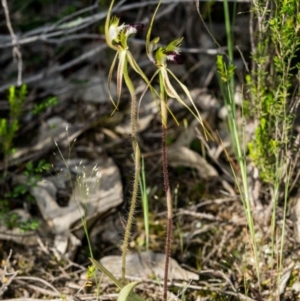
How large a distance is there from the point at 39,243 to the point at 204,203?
2.87ft

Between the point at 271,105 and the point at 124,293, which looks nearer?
the point at 124,293

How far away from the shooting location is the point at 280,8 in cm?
251

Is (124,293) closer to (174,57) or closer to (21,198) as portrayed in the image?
(174,57)

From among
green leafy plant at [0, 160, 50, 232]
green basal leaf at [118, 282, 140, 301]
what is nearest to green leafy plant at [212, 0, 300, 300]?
green basal leaf at [118, 282, 140, 301]

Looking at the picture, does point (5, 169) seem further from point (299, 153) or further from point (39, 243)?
point (299, 153)

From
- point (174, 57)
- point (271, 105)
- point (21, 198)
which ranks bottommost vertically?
point (21, 198)

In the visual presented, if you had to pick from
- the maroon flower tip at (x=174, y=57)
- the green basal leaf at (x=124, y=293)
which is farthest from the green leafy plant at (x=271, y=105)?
the green basal leaf at (x=124, y=293)

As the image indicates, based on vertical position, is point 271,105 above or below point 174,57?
below

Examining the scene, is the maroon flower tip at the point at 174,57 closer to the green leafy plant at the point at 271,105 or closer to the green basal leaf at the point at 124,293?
the green leafy plant at the point at 271,105

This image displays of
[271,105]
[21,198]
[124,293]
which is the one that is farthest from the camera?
[21,198]

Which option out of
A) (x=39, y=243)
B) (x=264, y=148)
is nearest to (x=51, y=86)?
(x=39, y=243)

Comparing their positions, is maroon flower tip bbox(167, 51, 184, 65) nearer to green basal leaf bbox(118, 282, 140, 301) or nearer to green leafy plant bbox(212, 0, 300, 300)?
green leafy plant bbox(212, 0, 300, 300)

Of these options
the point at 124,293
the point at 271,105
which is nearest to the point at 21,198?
the point at 124,293

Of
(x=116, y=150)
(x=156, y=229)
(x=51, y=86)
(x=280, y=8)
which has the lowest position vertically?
(x=156, y=229)
